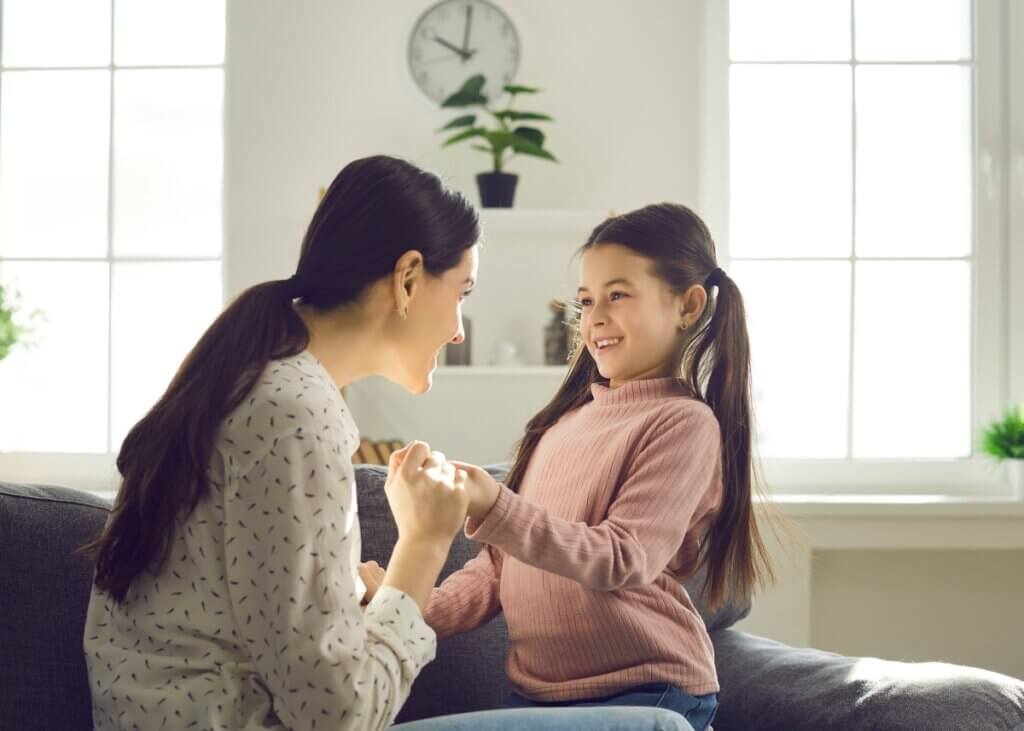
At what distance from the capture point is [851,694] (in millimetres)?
1759

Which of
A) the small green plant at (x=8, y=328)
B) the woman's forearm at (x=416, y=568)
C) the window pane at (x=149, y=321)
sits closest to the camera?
the woman's forearm at (x=416, y=568)

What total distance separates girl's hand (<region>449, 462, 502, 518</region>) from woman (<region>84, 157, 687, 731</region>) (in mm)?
31

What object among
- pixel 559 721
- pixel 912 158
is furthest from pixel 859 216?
pixel 559 721

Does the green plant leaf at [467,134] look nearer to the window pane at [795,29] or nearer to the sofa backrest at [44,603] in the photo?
the window pane at [795,29]

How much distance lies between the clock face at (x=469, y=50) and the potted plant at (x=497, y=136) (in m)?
0.09

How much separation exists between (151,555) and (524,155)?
2690 millimetres

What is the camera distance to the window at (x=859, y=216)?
372cm

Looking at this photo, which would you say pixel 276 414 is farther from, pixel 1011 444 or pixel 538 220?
pixel 1011 444

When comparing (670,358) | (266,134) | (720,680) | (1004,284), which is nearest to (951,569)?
(1004,284)

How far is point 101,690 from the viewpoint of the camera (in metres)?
1.23

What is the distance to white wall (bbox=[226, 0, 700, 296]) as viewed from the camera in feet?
12.0

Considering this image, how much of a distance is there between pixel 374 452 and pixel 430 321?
→ 2.04m

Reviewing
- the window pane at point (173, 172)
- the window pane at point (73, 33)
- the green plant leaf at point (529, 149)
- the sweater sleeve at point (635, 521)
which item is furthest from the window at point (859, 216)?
the sweater sleeve at point (635, 521)

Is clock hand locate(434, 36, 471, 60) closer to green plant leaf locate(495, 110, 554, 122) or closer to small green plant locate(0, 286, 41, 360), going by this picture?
green plant leaf locate(495, 110, 554, 122)
